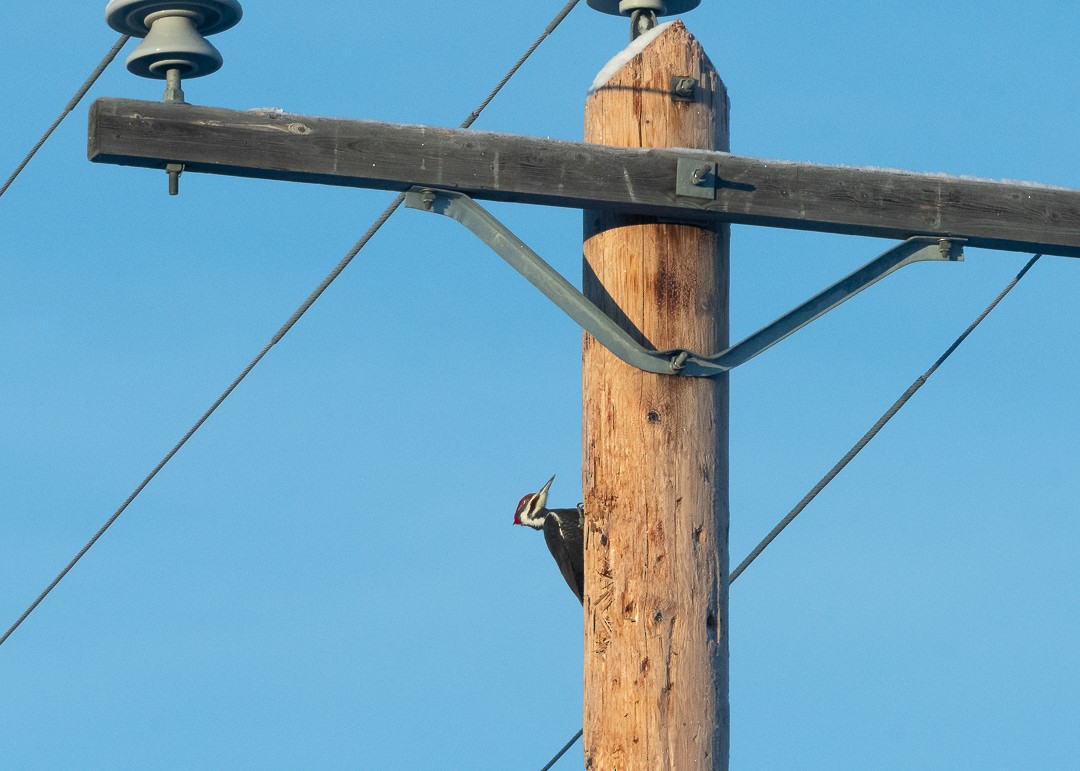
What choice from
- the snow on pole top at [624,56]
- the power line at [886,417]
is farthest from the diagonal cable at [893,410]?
the snow on pole top at [624,56]

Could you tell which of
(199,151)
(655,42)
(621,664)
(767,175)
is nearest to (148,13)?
(199,151)

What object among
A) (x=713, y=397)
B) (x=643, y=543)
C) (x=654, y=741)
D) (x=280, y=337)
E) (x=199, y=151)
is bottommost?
(x=654, y=741)

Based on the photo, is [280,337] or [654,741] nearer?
[654,741]

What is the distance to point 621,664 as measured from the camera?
5.03 meters

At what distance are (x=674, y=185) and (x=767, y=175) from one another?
34cm

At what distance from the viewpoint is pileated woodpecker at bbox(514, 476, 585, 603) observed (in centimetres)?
594

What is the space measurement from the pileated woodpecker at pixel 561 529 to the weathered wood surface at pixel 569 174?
1078 mm

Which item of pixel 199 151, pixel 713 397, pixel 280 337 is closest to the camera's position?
pixel 199 151

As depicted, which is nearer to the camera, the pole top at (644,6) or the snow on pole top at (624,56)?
the snow on pole top at (624,56)

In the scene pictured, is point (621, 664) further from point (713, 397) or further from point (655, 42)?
point (655, 42)

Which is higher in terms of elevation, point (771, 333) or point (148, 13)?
point (148, 13)

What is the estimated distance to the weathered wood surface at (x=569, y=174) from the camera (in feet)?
16.2

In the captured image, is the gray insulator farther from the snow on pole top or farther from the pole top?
the pole top

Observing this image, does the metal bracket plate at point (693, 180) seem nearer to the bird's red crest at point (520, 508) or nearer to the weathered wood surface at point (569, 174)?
the weathered wood surface at point (569, 174)
